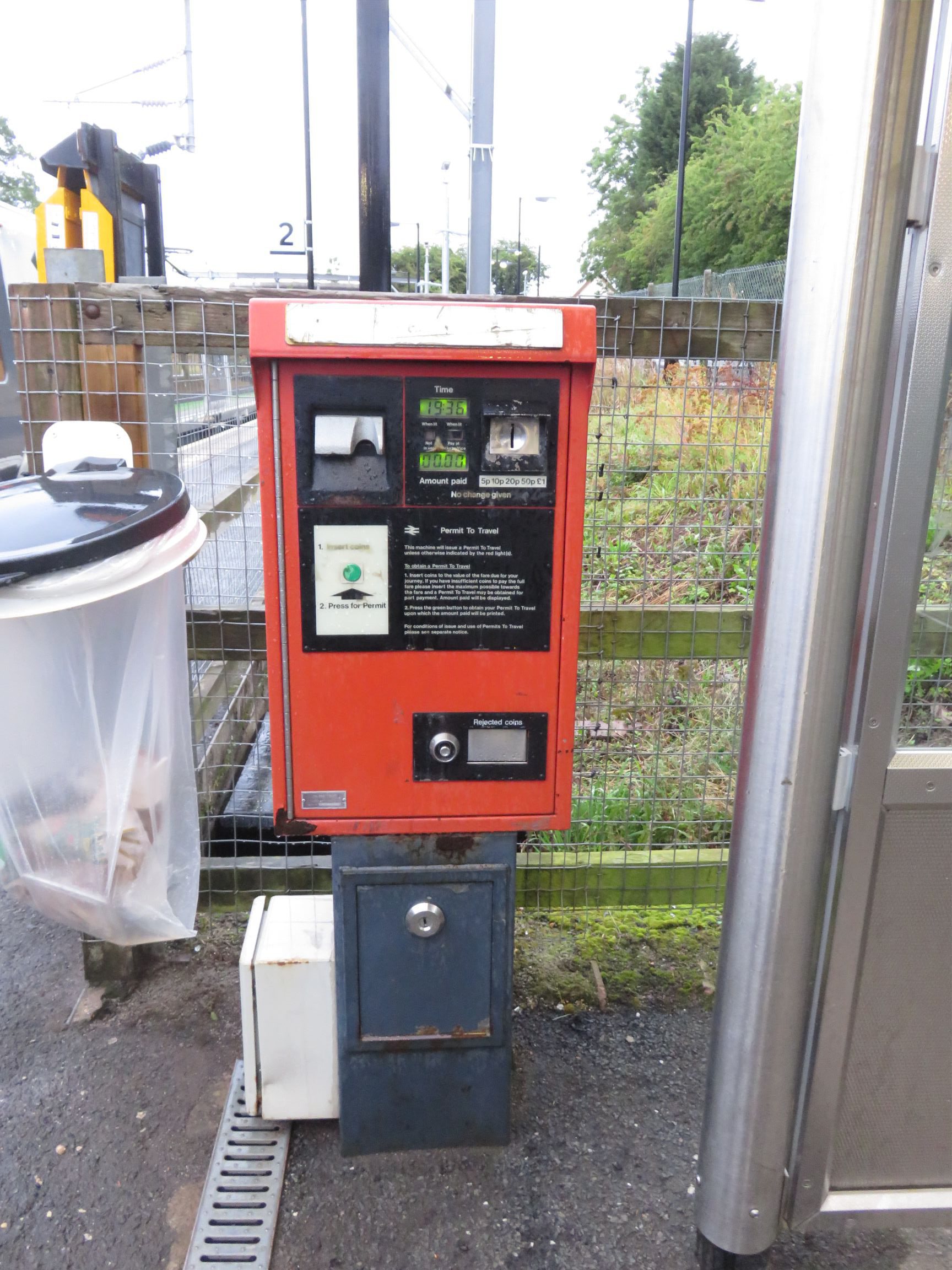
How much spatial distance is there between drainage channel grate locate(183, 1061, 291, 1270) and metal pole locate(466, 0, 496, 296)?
6.43 meters

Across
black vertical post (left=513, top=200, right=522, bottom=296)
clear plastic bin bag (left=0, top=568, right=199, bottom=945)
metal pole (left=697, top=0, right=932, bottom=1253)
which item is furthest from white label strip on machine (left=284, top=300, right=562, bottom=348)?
black vertical post (left=513, top=200, right=522, bottom=296)

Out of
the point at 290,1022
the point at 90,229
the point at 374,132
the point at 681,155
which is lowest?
the point at 290,1022

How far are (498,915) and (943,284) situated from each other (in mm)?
1467

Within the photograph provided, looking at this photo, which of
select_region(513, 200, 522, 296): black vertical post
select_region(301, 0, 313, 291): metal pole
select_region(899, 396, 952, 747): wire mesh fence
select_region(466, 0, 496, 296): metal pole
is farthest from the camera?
select_region(466, 0, 496, 296): metal pole

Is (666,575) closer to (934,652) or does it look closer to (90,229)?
(934,652)

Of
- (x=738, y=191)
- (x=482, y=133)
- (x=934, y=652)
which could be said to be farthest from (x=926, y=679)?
(x=738, y=191)

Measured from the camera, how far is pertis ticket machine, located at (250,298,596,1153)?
1.69 m

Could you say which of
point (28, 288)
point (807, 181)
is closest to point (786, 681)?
point (807, 181)

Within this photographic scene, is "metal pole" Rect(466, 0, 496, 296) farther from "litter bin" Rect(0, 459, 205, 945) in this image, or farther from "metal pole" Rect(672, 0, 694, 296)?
"litter bin" Rect(0, 459, 205, 945)

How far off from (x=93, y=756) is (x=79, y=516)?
0.56 meters

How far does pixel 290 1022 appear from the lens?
6.90 feet

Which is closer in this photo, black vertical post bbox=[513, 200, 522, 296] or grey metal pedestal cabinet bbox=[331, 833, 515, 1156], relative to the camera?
grey metal pedestal cabinet bbox=[331, 833, 515, 1156]

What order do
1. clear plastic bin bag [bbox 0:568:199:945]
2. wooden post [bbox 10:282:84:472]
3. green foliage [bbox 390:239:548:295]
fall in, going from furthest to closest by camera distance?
green foliage [bbox 390:239:548:295]
wooden post [bbox 10:282:84:472]
clear plastic bin bag [bbox 0:568:199:945]

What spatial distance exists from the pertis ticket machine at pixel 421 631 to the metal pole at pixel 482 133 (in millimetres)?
5985
